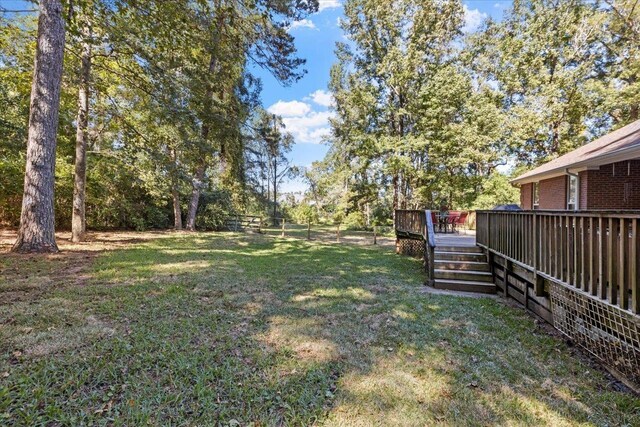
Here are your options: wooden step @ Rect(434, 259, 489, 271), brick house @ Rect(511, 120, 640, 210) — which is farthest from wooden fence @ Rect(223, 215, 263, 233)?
brick house @ Rect(511, 120, 640, 210)

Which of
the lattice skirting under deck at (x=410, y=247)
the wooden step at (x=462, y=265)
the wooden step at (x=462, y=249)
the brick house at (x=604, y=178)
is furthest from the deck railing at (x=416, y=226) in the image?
the brick house at (x=604, y=178)

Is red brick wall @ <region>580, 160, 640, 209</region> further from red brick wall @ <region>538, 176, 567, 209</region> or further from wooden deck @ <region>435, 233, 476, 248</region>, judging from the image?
wooden deck @ <region>435, 233, 476, 248</region>

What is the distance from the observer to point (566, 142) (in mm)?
18078

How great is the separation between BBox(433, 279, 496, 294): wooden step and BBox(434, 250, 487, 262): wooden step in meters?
0.74

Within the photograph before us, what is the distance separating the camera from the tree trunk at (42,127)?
22.1ft

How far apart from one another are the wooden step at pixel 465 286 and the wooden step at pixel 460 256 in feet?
2.42

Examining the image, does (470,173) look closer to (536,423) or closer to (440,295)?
(440,295)

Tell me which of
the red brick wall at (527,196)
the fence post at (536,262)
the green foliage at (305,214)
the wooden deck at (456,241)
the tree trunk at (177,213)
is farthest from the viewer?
the green foliage at (305,214)

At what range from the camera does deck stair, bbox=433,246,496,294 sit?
5.98 meters

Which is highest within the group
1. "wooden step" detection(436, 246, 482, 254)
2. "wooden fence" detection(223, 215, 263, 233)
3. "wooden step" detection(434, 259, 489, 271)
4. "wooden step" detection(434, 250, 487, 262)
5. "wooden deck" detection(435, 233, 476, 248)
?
"wooden fence" detection(223, 215, 263, 233)

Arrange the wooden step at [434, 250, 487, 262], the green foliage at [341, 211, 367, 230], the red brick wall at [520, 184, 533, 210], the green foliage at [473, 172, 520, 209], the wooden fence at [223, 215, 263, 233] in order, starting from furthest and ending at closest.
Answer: the green foliage at [341, 211, 367, 230] < the wooden fence at [223, 215, 263, 233] < the green foliage at [473, 172, 520, 209] < the red brick wall at [520, 184, 533, 210] < the wooden step at [434, 250, 487, 262]

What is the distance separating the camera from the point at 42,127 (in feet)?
22.4

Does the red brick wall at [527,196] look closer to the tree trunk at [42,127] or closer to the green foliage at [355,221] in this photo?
the green foliage at [355,221]

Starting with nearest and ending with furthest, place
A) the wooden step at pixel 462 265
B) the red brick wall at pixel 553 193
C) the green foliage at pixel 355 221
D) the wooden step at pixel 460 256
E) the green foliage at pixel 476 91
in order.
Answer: the wooden step at pixel 462 265 < the wooden step at pixel 460 256 < the red brick wall at pixel 553 193 < the green foliage at pixel 476 91 < the green foliage at pixel 355 221
